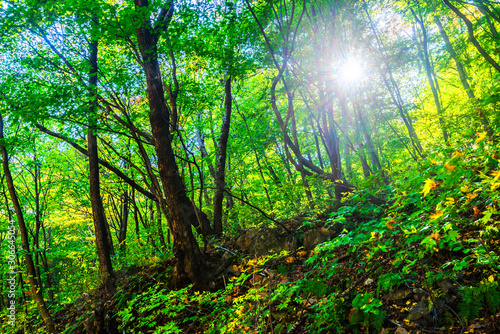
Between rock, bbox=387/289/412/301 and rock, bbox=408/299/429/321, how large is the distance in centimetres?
19

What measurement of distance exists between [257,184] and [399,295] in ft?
29.4

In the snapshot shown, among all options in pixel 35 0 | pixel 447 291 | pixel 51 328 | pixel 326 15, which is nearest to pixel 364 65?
pixel 326 15

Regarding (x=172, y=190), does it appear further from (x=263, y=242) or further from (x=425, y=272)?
(x=425, y=272)

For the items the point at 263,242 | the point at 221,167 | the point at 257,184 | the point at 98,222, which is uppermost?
the point at 221,167

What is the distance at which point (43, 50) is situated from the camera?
6934 mm

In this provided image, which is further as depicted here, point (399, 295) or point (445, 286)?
point (399, 295)

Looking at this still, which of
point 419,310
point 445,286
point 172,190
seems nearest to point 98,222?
point 172,190

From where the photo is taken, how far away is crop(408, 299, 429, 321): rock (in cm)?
250

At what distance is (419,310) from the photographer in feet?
8.34

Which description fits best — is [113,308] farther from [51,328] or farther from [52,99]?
[52,99]

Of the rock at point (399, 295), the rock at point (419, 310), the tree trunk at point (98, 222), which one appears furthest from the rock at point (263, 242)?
the tree trunk at point (98, 222)

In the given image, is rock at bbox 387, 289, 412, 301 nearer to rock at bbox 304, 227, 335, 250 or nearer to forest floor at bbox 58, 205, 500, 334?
forest floor at bbox 58, 205, 500, 334

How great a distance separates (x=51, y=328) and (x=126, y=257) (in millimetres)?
2530

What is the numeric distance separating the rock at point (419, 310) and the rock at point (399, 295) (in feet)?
0.62
